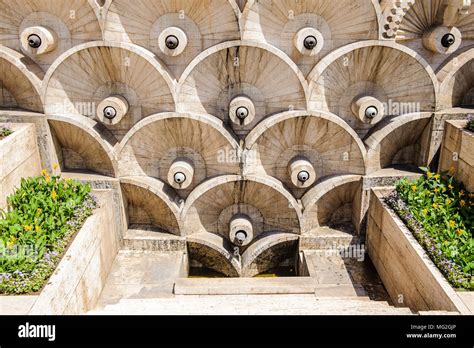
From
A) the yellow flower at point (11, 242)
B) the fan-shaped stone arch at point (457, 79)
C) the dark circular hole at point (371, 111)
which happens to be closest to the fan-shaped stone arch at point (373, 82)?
the dark circular hole at point (371, 111)

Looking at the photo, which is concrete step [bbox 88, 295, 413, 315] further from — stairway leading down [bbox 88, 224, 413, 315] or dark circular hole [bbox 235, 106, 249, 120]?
dark circular hole [bbox 235, 106, 249, 120]

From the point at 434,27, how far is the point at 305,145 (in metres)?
4.90

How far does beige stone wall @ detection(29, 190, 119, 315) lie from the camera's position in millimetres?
8297

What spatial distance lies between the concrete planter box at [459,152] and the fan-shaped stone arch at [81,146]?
9509 mm

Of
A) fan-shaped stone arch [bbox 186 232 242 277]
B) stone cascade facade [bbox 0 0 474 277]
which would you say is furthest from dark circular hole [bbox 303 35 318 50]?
fan-shaped stone arch [bbox 186 232 242 277]

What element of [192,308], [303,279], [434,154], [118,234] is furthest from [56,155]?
[434,154]

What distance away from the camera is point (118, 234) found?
1335 cm

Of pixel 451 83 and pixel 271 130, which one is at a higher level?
pixel 451 83

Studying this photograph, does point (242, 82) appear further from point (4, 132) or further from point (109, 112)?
point (4, 132)

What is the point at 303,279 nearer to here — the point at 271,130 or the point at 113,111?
the point at 271,130

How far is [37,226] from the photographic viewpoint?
377 inches

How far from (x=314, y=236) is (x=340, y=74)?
4837 millimetres

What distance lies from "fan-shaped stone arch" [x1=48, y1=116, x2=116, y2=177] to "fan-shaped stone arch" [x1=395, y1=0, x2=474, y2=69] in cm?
901
